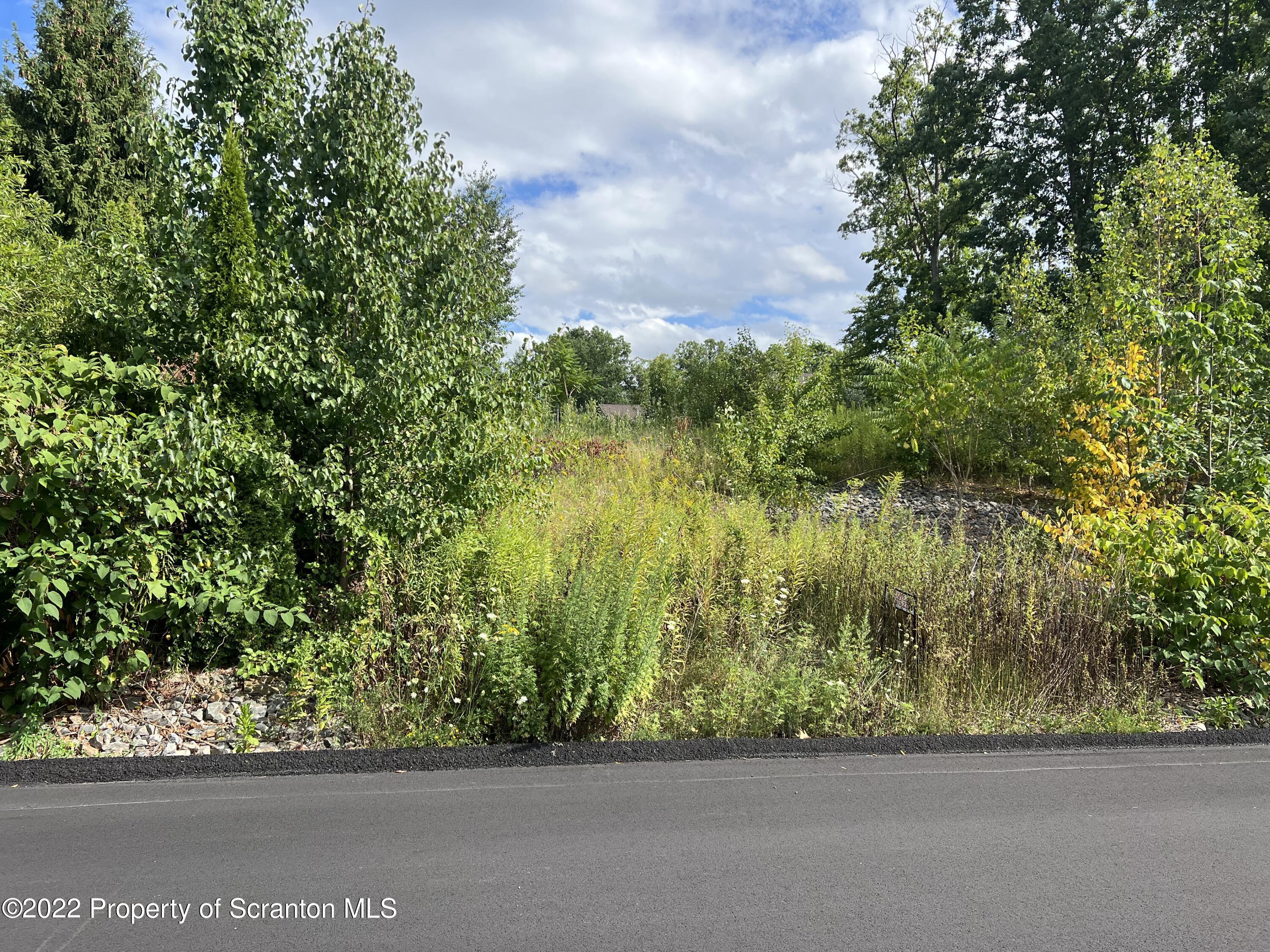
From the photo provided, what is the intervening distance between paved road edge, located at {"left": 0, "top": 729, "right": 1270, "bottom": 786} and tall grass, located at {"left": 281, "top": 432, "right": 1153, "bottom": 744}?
0.21 meters

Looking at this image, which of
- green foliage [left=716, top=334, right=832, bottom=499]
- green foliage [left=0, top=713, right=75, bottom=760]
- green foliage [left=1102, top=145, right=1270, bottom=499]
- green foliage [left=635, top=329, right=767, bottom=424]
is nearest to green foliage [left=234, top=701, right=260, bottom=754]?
green foliage [left=0, top=713, right=75, bottom=760]

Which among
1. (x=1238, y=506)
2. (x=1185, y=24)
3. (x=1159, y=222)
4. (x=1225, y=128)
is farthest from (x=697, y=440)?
(x=1185, y=24)

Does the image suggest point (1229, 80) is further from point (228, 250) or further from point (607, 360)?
point (607, 360)

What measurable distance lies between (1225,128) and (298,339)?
17.7 metres

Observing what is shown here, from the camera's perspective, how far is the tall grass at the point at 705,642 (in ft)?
11.6

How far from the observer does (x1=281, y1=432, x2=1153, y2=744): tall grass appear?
3.54 meters

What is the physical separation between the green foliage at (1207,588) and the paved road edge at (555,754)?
0.53m

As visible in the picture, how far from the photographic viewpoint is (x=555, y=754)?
3227 millimetres

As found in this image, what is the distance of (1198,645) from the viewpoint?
4.12 meters

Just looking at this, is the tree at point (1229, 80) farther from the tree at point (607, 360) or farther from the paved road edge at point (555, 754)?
the tree at point (607, 360)

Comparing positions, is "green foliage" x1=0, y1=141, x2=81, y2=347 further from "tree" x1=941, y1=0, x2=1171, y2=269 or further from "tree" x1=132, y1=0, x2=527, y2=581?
"tree" x1=941, y1=0, x2=1171, y2=269

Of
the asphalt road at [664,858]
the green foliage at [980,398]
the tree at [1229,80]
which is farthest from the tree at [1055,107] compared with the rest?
the asphalt road at [664,858]

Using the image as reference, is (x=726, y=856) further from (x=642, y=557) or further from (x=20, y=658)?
(x=20, y=658)

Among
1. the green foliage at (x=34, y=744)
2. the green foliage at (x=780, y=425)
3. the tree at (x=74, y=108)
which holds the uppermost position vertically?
the tree at (x=74, y=108)
